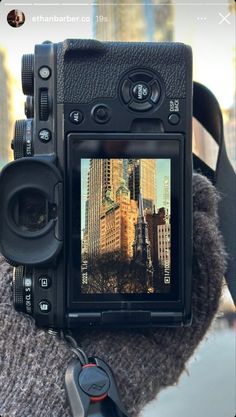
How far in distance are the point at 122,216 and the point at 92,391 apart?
0.12m

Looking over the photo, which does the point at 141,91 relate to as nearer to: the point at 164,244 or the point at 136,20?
the point at 164,244

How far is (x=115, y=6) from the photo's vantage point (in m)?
0.77

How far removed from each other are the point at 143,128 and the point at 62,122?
0.19 ft

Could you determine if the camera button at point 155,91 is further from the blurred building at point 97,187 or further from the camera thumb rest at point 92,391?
the camera thumb rest at point 92,391

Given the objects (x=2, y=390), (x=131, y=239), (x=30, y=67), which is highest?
(x=30, y=67)

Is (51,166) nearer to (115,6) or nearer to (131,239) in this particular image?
(131,239)

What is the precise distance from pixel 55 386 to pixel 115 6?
55 centimetres

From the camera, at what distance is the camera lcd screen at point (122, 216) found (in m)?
0.39

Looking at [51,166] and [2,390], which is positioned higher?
[51,166]

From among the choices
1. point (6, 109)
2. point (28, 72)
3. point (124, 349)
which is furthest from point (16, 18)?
point (124, 349)

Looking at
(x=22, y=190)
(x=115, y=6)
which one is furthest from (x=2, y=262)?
(x=115, y=6)

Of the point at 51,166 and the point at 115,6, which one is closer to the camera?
the point at 51,166

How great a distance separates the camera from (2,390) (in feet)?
1.29

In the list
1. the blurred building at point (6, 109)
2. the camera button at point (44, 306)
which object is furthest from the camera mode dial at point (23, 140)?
the blurred building at point (6, 109)
